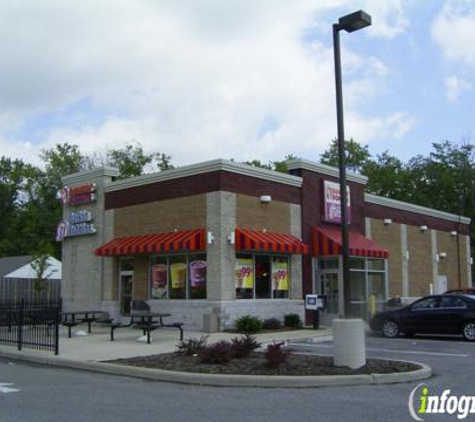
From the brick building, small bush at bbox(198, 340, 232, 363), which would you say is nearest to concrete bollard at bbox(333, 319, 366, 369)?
small bush at bbox(198, 340, 232, 363)

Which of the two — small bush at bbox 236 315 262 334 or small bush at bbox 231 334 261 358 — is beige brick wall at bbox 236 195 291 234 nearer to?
small bush at bbox 236 315 262 334

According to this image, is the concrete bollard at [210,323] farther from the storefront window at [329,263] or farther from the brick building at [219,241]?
the storefront window at [329,263]

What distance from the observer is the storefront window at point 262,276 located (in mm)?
23094

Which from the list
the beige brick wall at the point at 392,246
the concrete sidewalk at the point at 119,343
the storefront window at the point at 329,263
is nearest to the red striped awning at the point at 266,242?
the storefront window at the point at 329,263

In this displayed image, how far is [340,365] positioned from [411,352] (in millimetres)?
4764

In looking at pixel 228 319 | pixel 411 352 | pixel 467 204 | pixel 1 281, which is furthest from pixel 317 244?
pixel 467 204

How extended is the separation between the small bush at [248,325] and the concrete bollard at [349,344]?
9223 mm

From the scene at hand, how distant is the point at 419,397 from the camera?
9.97 metres

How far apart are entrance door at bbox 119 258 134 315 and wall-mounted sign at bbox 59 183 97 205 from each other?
3.29 meters

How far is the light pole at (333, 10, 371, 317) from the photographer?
12680mm

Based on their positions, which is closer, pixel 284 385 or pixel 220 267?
pixel 284 385

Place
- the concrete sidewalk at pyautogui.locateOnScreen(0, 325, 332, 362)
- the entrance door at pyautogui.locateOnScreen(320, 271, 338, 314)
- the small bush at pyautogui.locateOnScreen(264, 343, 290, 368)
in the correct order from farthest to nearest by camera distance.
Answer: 1. the entrance door at pyautogui.locateOnScreen(320, 271, 338, 314)
2. the concrete sidewalk at pyautogui.locateOnScreen(0, 325, 332, 362)
3. the small bush at pyautogui.locateOnScreen(264, 343, 290, 368)

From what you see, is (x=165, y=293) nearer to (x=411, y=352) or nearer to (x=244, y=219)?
(x=244, y=219)

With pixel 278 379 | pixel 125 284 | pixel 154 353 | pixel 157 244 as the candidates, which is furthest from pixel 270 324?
pixel 278 379
